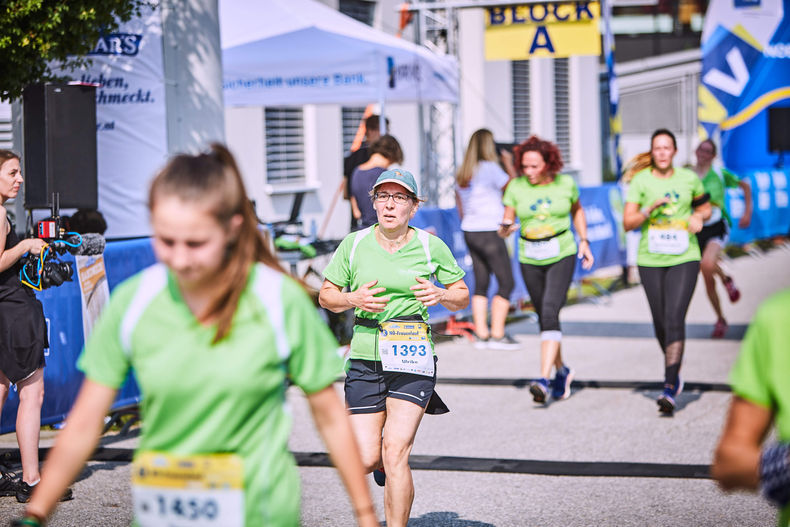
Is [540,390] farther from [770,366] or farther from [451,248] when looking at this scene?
[770,366]

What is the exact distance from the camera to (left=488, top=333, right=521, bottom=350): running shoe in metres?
11.3

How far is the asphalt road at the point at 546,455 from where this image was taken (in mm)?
5734

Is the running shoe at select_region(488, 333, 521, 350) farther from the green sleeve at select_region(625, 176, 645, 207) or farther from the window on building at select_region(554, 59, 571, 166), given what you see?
the window on building at select_region(554, 59, 571, 166)

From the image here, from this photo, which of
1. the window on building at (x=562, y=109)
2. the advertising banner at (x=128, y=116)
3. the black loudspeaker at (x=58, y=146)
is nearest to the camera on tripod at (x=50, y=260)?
the black loudspeaker at (x=58, y=146)

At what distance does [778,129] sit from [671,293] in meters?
16.3

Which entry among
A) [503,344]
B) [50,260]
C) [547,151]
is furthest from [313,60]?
[50,260]

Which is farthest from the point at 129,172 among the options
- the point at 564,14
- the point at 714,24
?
the point at 714,24

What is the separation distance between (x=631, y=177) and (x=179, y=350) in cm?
632

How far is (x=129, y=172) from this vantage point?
1026 cm

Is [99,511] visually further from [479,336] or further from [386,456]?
[479,336]

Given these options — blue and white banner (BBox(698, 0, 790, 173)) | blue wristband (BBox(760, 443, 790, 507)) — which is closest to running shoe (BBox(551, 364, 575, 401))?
blue wristband (BBox(760, 443, 790, 507))

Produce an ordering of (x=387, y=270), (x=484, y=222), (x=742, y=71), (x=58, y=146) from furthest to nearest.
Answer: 1. (x=742, y=71)
2. (x=484, y=222)
3. (x=58, y=146)
4. (x=387, y=270)

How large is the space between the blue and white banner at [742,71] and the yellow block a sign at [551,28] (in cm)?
672

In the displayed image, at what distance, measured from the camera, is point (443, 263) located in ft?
16.9
